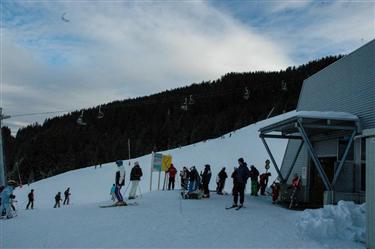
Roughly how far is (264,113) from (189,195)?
65.3 meters

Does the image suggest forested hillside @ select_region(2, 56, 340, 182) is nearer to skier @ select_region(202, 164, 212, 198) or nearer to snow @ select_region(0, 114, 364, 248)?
skier @ select_region(202, 164, 212, 198)

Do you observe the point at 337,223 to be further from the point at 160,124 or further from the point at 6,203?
the point at 160,124

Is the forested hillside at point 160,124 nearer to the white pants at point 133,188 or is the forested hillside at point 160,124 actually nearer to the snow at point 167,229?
the white pants at point 133,188

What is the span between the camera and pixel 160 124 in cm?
10656

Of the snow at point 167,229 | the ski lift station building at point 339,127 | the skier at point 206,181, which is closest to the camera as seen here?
the snow at point 167,229

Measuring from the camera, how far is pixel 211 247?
8.63m

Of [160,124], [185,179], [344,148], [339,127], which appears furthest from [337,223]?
[160,124]

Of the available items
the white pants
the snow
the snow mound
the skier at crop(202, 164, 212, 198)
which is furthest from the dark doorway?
the snow mound

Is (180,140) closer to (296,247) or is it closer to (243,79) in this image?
(243,79)

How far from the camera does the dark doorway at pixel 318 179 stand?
62.9ft

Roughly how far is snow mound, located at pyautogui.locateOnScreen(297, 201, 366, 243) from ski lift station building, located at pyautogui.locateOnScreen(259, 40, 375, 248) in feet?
8.56

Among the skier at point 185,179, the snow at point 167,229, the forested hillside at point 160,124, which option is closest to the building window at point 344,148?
the snow at point 167,229

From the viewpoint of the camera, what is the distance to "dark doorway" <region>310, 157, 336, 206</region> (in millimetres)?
19181

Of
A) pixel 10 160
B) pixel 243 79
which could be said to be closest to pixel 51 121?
pixel 10 160
